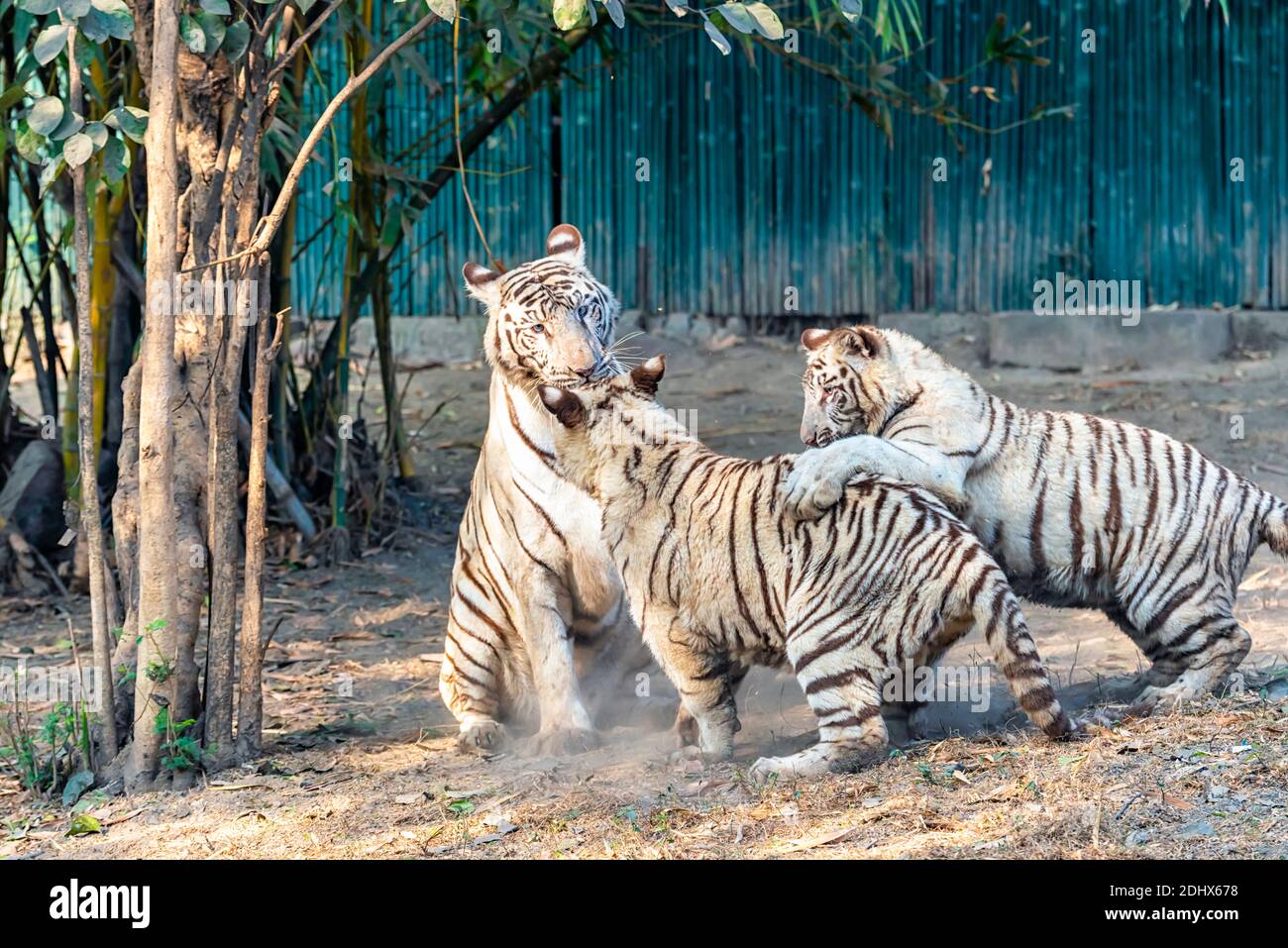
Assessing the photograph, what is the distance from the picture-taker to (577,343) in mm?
4781

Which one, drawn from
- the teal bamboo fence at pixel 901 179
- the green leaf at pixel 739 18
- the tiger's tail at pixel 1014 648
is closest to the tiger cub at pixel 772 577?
the tiger's tail at pixel 1014 648

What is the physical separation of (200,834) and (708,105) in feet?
24.4

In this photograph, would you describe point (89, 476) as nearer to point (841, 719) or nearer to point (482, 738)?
point (482, 738)

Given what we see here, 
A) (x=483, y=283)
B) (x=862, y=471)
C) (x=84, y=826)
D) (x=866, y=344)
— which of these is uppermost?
(x=483, y=283)

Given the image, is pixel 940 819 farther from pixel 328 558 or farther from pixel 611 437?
pixel 328 558

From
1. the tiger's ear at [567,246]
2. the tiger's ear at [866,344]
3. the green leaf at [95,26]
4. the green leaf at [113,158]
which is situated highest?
the green leaf at [95,26]

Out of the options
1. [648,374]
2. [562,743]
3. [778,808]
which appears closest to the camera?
[778,808]

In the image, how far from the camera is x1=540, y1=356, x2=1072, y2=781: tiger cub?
12.6ft

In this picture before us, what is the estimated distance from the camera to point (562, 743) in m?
4.65

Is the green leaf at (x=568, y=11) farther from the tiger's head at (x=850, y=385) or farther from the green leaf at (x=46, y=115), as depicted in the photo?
the tiger's head at (x=850, y=385)

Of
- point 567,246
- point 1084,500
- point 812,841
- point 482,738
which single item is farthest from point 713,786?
point 567,246

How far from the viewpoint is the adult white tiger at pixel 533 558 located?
4.73 m

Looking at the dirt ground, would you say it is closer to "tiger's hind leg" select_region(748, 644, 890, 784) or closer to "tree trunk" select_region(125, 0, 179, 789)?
"tiger's hind leg" select_region(748, 644, 890, 784)

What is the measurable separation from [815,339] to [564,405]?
2.81 feet
